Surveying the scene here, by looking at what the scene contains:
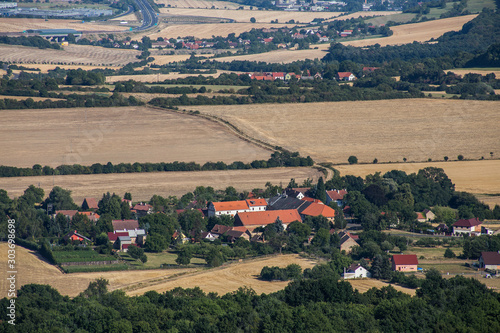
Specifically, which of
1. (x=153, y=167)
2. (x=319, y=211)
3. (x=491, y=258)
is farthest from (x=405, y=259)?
(x=153, y=167)

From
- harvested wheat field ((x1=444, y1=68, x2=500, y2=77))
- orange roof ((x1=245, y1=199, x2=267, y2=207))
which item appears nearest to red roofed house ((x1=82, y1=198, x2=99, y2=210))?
orange roof ((x1=245, y1=199, x2=267, y2=207))

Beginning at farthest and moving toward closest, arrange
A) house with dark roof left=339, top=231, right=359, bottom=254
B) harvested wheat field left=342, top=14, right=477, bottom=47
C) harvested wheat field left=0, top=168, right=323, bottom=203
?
harvested wheat field left=342, top=14, right=477, bottom=47 < harvested wheat field left=0, top=168, right=323, bottom=203 < house with dark roof left=339, top=231, right=359, bottom=254

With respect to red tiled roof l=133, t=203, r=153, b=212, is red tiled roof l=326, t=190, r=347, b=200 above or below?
above

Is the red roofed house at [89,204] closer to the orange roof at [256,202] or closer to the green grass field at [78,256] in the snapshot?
the green grass field at [78,256]

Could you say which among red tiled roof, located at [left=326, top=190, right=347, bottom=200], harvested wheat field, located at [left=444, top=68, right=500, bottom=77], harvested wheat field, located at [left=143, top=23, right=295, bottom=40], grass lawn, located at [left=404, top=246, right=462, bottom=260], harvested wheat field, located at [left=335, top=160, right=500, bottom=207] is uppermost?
harvested wheat field, located at [left=143, top=23, right=295, bottom=40]

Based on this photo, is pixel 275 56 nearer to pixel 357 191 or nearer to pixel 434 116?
pixel 434 116

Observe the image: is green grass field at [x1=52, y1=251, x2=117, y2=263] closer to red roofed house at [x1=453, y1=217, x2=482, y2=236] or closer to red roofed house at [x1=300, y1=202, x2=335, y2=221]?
red roofed house at [x1=300, y1=202, x2=335, y2=221]
